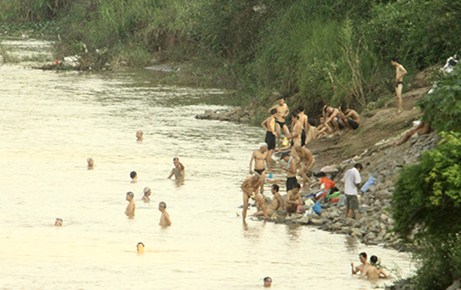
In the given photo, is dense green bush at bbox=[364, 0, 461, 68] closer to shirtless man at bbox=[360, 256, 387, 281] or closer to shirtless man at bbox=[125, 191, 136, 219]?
shirtless man at bbox=[125, 191, 136, 219]

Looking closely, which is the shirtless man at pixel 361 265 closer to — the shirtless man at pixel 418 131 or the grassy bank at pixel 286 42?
the shirtless man at pixel 418 131

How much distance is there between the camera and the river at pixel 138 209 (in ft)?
85.6

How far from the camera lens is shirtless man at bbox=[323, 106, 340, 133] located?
3762cm

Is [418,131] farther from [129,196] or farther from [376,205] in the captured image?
[129,196]

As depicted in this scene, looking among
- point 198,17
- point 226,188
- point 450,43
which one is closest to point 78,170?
point 226,188

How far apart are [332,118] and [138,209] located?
24.1ft

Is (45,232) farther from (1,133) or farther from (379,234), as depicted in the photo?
(1,133)

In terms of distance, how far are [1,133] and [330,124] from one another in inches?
471

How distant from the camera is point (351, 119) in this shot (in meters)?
37.1

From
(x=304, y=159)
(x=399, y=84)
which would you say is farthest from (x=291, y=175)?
(x=399, y=84)

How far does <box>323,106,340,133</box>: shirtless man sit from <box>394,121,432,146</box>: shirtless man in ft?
18.6

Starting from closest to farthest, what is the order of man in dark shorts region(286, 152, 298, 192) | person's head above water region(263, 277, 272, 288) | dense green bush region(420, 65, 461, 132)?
1. person's head above water region(263, 277, 272, 288)
2. dense green bush region(420, 65, 461, 132)
3. man in dark shorts region(286, 152, 298, 192)

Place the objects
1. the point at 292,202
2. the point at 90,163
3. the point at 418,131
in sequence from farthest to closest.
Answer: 1. the point at 90,163
2. the point at 418,131
3. the point at 292,202

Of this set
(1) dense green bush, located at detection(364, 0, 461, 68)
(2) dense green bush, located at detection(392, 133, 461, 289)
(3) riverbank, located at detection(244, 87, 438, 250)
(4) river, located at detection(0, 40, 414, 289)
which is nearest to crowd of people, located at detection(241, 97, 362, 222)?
(3) riverbank, located at detection(244, 87, 438, 250)
